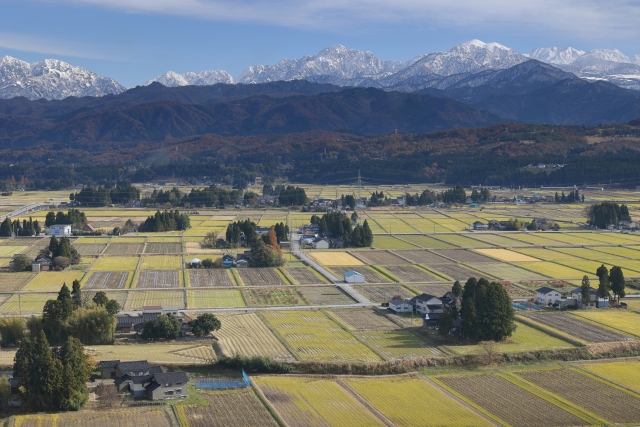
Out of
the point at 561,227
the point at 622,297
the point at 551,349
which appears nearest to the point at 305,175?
the point at 561,227

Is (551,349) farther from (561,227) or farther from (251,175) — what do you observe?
(251,175)

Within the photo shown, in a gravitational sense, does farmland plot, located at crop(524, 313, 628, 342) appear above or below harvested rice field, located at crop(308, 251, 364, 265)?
below

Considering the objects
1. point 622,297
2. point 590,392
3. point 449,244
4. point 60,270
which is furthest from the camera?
point 449,244

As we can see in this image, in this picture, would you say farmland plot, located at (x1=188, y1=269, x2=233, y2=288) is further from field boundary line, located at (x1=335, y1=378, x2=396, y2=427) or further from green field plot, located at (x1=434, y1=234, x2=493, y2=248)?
green field plot, located at (x1=434, y1=234, x2=493, y2=248)

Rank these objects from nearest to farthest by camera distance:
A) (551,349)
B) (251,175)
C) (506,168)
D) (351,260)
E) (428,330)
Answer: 1. (551,349)
2. (428,330)
3. (351,260)
4. (506,168)
5. (251,175)

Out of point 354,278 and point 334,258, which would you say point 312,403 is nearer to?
point 354,278

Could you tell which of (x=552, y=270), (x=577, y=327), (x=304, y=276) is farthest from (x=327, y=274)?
(x=577, y=327)

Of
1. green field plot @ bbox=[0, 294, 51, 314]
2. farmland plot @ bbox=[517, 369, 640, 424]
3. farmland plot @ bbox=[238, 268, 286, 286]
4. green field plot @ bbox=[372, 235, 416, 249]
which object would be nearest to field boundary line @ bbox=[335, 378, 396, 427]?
farmland plot @ bbox=[517, 369, 640, 424]
